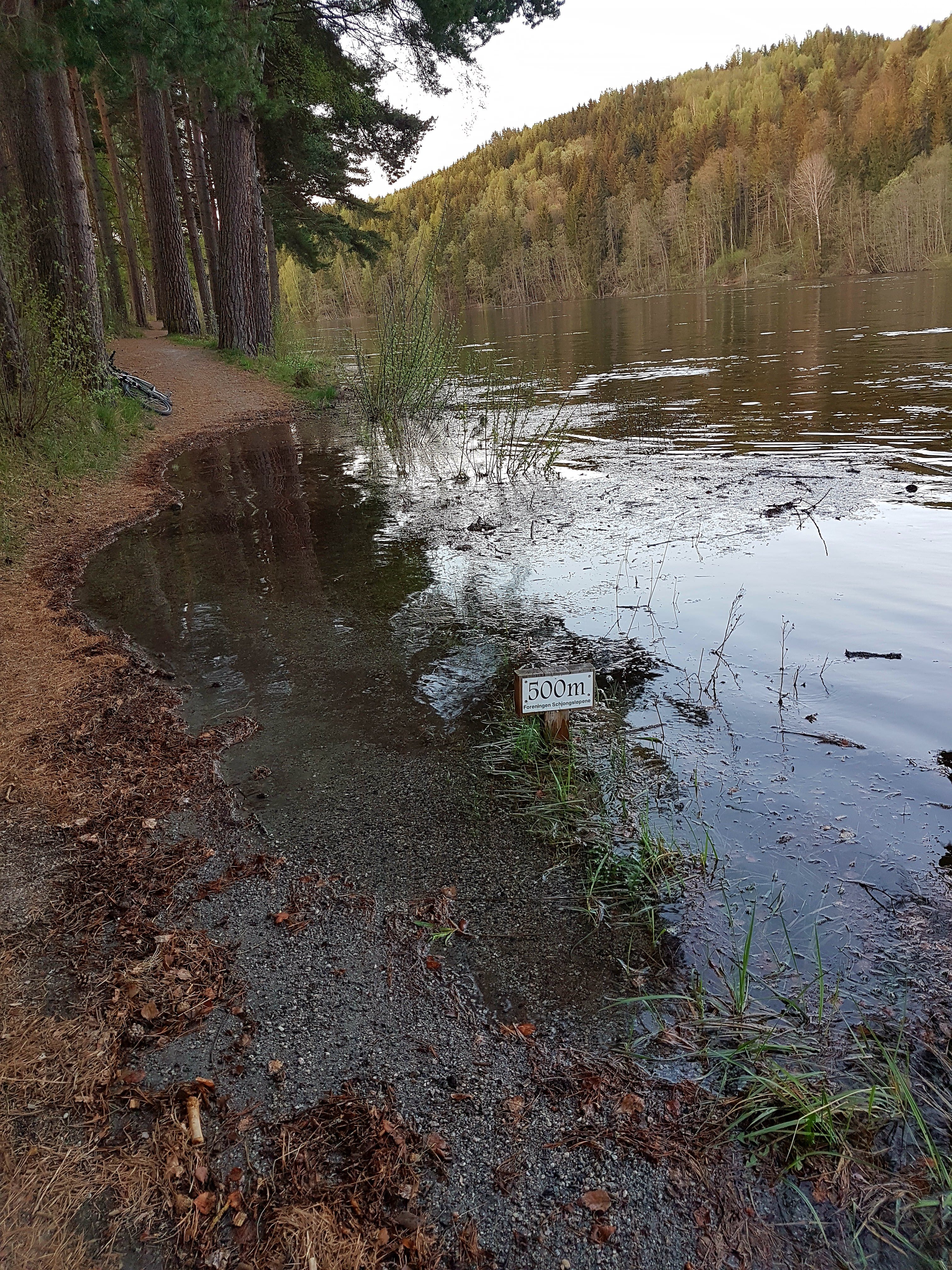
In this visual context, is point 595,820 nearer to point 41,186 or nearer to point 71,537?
point 71,537

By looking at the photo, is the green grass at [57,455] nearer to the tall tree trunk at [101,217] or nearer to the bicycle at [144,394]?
the bicycle at [144,394]

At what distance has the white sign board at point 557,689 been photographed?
3.04m

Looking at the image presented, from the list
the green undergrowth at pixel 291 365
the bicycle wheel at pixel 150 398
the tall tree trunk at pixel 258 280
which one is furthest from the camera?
the tall tree trunk at pixel 258 280

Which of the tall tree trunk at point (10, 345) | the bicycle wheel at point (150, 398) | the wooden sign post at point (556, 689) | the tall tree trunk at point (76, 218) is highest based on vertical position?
the tall tree trunk at point (76, 218)

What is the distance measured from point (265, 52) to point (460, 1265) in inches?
806

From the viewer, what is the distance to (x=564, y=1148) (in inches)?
66.2

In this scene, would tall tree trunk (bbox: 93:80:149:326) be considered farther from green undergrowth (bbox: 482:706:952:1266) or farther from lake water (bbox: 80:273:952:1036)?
green undergrowth (bbox: 482:706:952:1266)

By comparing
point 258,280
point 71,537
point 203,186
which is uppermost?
point 203,186

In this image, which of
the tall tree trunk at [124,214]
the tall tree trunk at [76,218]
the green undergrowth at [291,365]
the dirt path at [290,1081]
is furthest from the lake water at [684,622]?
the tall tree trunk at [124,214]

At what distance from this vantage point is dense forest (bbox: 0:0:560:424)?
25.2 ft

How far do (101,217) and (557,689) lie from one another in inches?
968

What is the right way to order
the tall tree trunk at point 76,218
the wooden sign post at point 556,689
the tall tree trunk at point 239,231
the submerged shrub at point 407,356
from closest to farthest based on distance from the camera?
the wooden sign post at point 556,689
the submerged shrub at point 407,356
the tall tree trunk at point 76,218
the tall tree trunk at point 239,231

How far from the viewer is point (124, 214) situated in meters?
23.6

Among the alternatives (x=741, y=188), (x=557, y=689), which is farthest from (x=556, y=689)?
(x=741, y=188)
